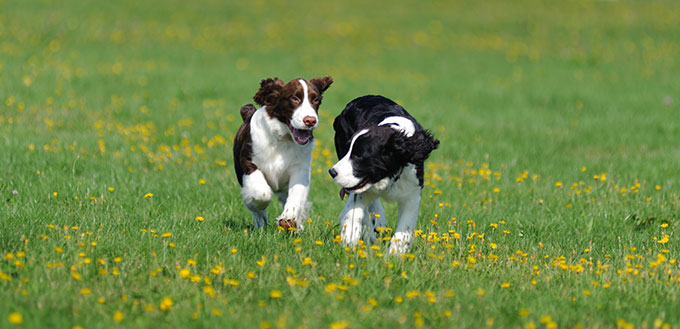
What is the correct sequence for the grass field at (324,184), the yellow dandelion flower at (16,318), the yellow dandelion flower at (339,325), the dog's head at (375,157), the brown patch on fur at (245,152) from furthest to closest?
the brown patch on fur at (245,152) < the dog's head at (375,157) < the grass field at (324,184) < the yellow dandelion flower at (339,325) < the yellow dandelion flower at (16,318)

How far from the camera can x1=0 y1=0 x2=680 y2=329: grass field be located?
423 centimetres

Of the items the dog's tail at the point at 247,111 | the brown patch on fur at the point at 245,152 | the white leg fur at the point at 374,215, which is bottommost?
the white leg fur at the point at 374,215

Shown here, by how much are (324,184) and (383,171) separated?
3181mm

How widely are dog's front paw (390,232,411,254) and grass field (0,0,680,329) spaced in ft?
0.60

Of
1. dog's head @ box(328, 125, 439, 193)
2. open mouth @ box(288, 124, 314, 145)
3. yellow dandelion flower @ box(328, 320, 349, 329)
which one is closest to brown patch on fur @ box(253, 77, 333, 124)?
open mouth @ box(288, 124, 314, 145)

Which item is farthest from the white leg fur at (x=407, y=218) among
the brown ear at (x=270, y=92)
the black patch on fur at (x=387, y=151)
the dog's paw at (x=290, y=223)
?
the brown ear at (x=270, y=92)

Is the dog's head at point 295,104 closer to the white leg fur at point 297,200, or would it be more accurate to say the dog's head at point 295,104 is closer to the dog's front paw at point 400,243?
the white leg fur at point 297,200

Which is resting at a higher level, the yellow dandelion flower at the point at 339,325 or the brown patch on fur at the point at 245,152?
the brown patch on fur at the point at 245,152

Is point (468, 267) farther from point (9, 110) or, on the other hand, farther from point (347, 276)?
point (9, 110)

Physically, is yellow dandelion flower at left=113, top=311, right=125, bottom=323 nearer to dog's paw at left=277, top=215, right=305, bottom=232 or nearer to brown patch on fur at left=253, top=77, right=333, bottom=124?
dog's paw at left=277, top=215, right=305, bottom=232

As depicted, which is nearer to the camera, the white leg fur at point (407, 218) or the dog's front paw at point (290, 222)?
the white leg fur at point (407, 218)

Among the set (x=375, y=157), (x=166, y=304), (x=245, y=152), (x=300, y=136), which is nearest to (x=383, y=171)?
(x=375, y=157)

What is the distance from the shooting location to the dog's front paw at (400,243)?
5.27 meters

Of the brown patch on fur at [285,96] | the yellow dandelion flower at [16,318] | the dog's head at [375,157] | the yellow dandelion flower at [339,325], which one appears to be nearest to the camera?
the yellow dandelion flower at [16,318]
